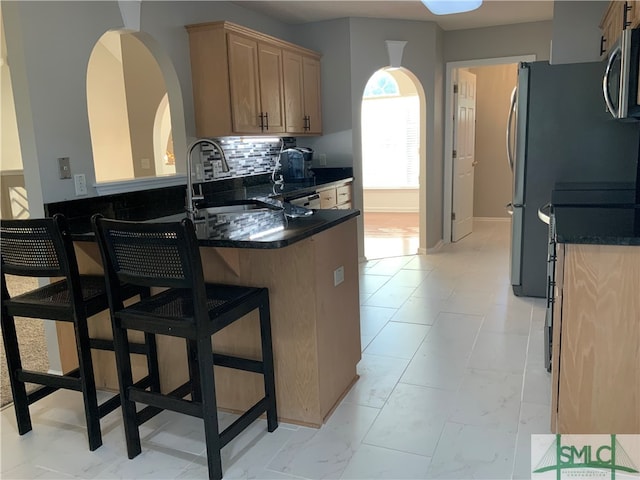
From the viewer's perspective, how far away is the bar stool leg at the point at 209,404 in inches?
72.5

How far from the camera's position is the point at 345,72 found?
5.05 m

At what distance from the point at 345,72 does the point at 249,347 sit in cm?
348

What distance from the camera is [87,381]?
2154mm

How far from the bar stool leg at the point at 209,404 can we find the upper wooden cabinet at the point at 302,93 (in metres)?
3.06

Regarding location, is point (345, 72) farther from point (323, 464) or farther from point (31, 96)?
point (323, 464)

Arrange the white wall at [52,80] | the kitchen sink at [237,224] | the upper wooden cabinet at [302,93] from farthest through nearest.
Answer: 1. the upper wooden cabinet at [302,93]
2. the white wall at [52,80]
3. the kitchen sink at [237,224]

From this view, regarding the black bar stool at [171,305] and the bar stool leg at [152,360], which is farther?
the bar stool leg at [152,360]

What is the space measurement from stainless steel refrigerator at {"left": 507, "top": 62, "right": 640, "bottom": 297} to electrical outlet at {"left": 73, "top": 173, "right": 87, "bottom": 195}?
9.62 feet

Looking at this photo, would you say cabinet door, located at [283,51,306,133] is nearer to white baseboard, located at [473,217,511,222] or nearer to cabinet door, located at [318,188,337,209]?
cabinet door, located at [318,188,337,209]

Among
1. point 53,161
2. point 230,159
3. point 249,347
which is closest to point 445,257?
point 230,159

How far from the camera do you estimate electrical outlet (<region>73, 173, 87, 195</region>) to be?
285 centimetres

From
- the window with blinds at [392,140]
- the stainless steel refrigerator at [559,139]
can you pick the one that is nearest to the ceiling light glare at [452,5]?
the stainless steel refrigerator at [559,139]

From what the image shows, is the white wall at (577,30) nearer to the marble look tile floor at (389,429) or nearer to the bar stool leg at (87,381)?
the marble look tile floor at (389,429)

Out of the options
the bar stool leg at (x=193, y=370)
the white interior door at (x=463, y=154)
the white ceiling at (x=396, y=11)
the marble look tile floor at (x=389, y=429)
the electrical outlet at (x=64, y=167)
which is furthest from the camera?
the white interior door at (x=463, y=154)
